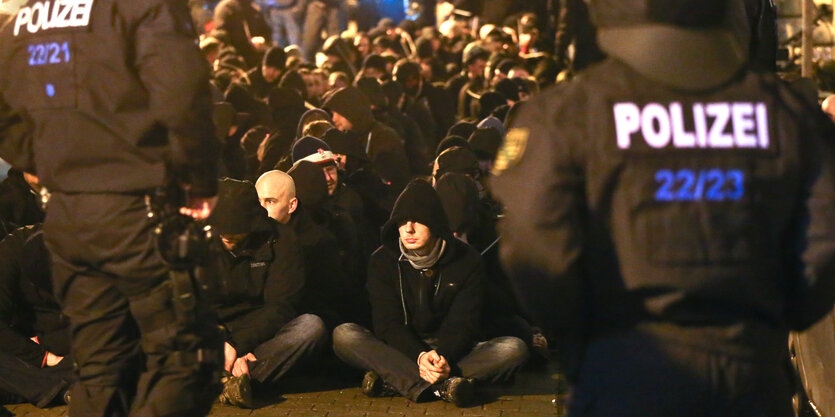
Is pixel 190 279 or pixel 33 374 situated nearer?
pixel 190 279

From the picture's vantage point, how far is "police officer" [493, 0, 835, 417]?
10.0 feet

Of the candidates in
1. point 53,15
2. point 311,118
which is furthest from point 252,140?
point 53,15

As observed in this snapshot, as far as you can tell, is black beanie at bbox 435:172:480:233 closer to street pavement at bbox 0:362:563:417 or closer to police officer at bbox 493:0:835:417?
street pavement at bbox 0:362:563:417

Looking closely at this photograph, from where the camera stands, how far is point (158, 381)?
4.48 metres

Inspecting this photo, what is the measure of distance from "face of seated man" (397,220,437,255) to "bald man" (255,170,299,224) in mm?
849

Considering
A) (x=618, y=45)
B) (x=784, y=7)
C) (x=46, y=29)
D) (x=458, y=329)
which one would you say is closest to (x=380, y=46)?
(x=784, y=7)

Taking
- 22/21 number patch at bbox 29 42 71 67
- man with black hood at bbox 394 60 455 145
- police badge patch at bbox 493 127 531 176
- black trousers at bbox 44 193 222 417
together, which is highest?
22/21 number patch at bbox 29 42 71 67

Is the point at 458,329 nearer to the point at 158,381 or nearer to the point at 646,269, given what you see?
the point at 158,381

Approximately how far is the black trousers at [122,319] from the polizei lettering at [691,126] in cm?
198

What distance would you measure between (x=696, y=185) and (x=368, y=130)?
7660 mm

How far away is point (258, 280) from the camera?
7113mm

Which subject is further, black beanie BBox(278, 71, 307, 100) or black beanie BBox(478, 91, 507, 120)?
black beanie BBox(278, 71, 307, 100)

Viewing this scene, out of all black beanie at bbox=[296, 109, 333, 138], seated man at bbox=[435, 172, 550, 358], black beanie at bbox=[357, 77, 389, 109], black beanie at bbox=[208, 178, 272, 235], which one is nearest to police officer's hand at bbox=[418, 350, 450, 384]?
seated man at bbox=[435, 172, 550, 358]

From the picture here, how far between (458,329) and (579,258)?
3.97 metres
